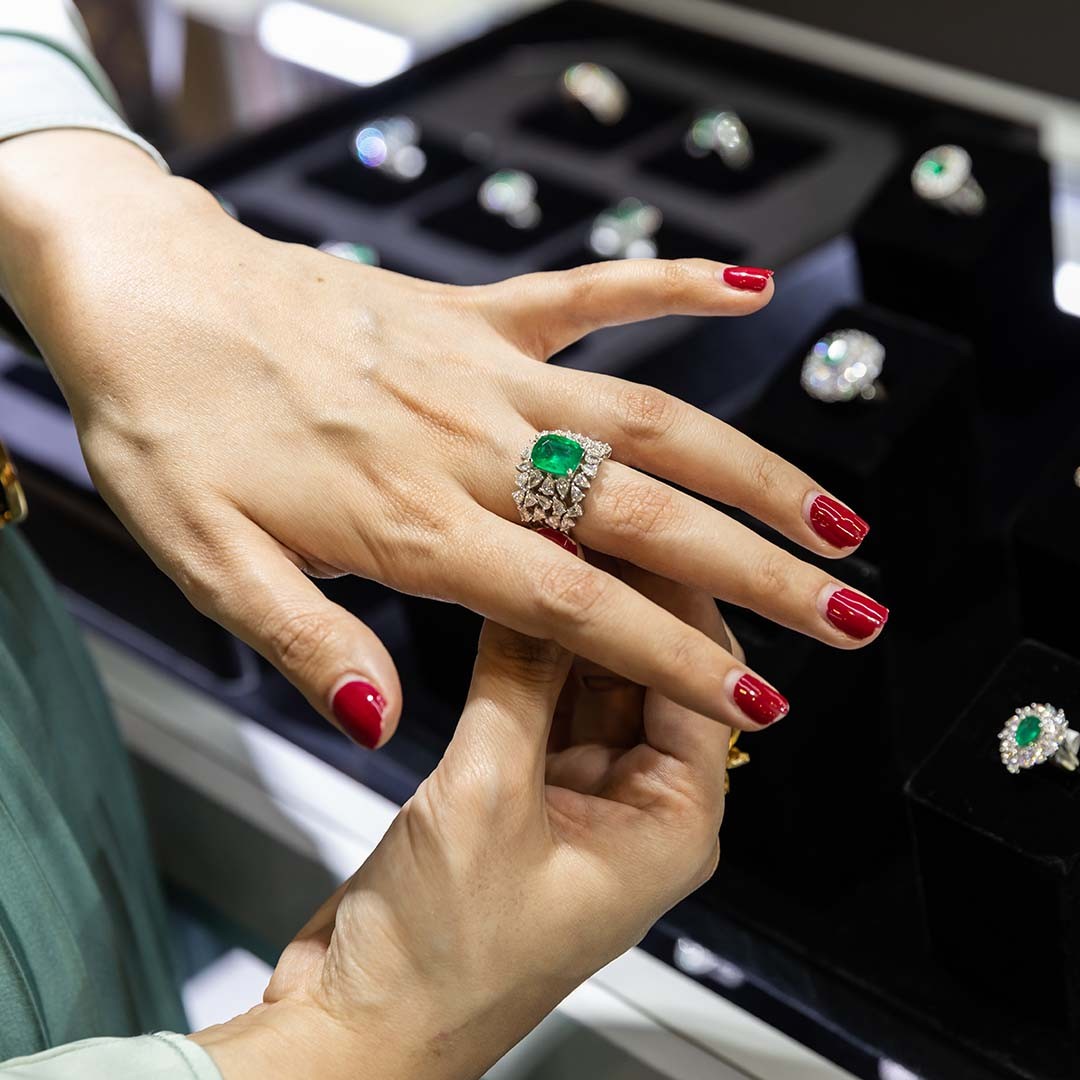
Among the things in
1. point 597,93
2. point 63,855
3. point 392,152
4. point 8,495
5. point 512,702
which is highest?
point 597,93

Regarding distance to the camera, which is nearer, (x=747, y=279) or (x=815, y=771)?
(x=747, y=279)

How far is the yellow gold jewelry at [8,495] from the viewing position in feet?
2.57

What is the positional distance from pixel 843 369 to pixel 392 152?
65cm

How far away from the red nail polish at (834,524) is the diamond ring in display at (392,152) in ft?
2.86

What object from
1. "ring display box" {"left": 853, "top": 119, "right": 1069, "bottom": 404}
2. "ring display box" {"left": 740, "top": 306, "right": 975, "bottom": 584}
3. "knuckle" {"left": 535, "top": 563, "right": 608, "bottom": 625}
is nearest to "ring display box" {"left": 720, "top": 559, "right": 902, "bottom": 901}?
"ring display box" {"left": 740, "top": 306, "right": 975, "bottom": 584}

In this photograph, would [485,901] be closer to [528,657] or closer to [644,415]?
[528,657]

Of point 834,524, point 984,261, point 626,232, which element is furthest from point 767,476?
point 626,232

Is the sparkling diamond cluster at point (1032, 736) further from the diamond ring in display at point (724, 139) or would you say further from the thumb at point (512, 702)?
the diamond ring in display at point (724, 139)

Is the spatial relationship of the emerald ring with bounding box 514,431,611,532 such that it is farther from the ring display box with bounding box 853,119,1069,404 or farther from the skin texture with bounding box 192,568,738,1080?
the ring display box with bounding box 853,119,1069,404

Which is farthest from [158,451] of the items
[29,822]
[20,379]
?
[20,379]

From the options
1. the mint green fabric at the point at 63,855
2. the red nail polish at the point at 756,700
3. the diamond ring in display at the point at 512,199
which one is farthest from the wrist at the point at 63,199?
the diamond ring in display at the point at 512,199

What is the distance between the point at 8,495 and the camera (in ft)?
2.59

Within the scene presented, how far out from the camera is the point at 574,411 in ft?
2.26

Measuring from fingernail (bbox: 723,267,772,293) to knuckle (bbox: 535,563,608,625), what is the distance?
0.17 metres
